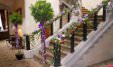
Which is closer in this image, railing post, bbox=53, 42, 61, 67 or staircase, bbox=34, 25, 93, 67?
railing post, bbox=53, 42, 61, 67

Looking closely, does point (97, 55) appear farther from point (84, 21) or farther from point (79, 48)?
point (84, 21)

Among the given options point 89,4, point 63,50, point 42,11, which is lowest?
point 63,50

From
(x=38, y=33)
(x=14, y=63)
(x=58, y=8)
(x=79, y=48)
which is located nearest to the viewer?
(x=79, y=48)

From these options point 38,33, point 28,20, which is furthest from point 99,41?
point 28,20

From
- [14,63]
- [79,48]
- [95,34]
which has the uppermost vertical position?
[95,34]

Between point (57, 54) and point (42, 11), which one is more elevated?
point (42, 11)

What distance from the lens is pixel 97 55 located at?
671cm

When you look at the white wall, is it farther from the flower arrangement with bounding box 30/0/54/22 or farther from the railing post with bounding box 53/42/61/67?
the railing post with bounding box 53/42/61/67

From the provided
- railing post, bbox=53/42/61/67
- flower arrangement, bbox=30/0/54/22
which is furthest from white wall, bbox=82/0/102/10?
railing post, bbox=53/42/61/67

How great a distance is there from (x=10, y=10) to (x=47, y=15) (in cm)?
912

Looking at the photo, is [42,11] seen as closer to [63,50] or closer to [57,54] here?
[57,54]

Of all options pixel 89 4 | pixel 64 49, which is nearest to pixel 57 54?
pixel 64 49

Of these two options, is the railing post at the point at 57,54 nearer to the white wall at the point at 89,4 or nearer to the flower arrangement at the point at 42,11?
the flower arrangement at the point at 42,11

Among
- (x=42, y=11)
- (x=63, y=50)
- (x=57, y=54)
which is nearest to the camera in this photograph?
(x=57, y=54)
